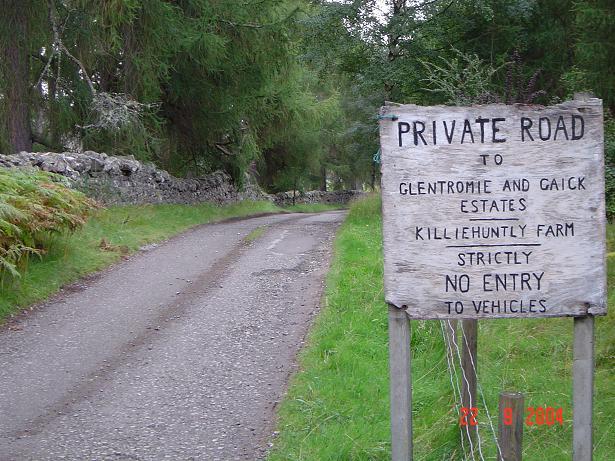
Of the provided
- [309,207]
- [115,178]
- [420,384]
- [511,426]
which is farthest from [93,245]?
[309,207]

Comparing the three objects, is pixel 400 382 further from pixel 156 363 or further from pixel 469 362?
pixel 156 363

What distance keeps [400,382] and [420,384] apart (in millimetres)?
2155

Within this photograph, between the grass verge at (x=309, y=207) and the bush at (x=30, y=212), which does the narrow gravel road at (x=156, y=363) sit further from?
the grass verge at (x=309, y=207)

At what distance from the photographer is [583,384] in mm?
3051

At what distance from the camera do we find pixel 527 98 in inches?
133

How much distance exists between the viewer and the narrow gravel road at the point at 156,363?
4555mm

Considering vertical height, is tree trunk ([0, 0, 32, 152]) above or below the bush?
above

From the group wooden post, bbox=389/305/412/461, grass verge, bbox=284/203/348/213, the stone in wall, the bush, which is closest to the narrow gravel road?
the bush

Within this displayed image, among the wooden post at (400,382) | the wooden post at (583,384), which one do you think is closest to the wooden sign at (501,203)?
the wooden post at (583,384)

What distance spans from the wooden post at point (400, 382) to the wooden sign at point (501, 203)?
9.0 inches

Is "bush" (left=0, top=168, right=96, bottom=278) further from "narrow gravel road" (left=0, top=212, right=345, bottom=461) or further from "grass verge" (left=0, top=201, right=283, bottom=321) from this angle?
"narrow gravel road" (left=0, top=212, right=345, bottom=461)

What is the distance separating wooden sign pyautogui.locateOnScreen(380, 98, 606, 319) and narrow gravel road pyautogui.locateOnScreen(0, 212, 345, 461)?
2093mm

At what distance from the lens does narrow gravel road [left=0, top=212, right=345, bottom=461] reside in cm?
455

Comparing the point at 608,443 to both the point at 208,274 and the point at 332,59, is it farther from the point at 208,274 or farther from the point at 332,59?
the point at 332,59
